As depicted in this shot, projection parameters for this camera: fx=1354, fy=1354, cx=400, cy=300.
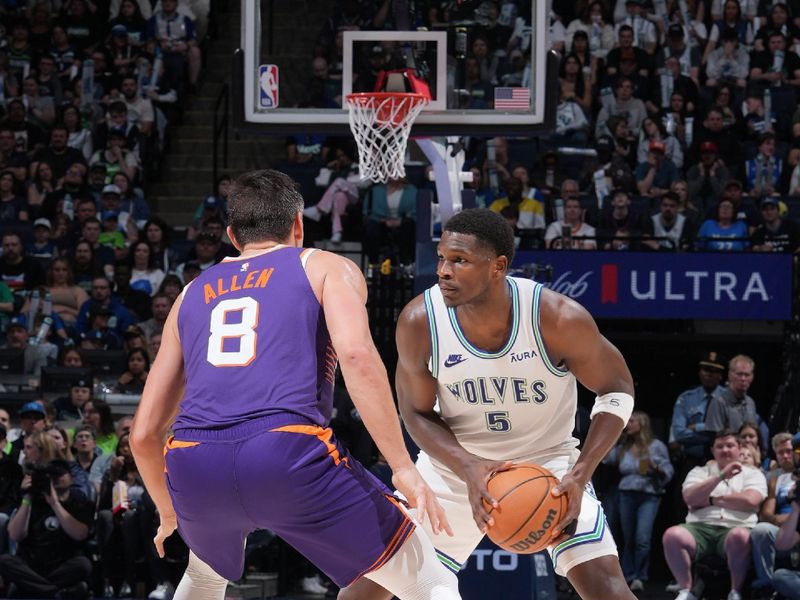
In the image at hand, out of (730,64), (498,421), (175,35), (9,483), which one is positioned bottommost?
(9,483)

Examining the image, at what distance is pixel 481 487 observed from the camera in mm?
4812

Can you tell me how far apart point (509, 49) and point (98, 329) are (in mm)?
5171

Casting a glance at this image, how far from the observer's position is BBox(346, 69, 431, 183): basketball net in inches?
323

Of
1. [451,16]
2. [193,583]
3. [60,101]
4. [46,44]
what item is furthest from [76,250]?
[193,583]

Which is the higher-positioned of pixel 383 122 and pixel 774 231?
pixel 383 122

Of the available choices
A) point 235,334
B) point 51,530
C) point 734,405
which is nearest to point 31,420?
point 51,530

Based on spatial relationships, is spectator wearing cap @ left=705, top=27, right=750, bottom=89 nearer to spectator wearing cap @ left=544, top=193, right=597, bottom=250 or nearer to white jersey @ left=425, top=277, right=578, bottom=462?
spectator wearing cap @ left=544, top=193, right=597, bottom=250

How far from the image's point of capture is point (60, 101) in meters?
15.5

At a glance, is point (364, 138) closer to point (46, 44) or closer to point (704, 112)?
point (704, 112)

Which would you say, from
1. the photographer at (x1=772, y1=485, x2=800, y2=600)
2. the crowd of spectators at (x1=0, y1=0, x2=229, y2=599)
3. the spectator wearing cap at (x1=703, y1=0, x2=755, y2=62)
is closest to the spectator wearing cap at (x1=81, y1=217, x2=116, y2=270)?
the crowd of spectators at (x1=0, y1=0, x2=229, y2=599)

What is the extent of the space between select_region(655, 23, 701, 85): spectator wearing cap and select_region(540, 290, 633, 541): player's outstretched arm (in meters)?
10.4

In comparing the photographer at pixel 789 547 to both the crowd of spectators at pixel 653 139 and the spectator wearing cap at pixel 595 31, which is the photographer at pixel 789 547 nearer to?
the crowd of spectators at pixel 653 139

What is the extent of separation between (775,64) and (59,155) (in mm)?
7897

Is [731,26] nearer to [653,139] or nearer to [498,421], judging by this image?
[653,139]
